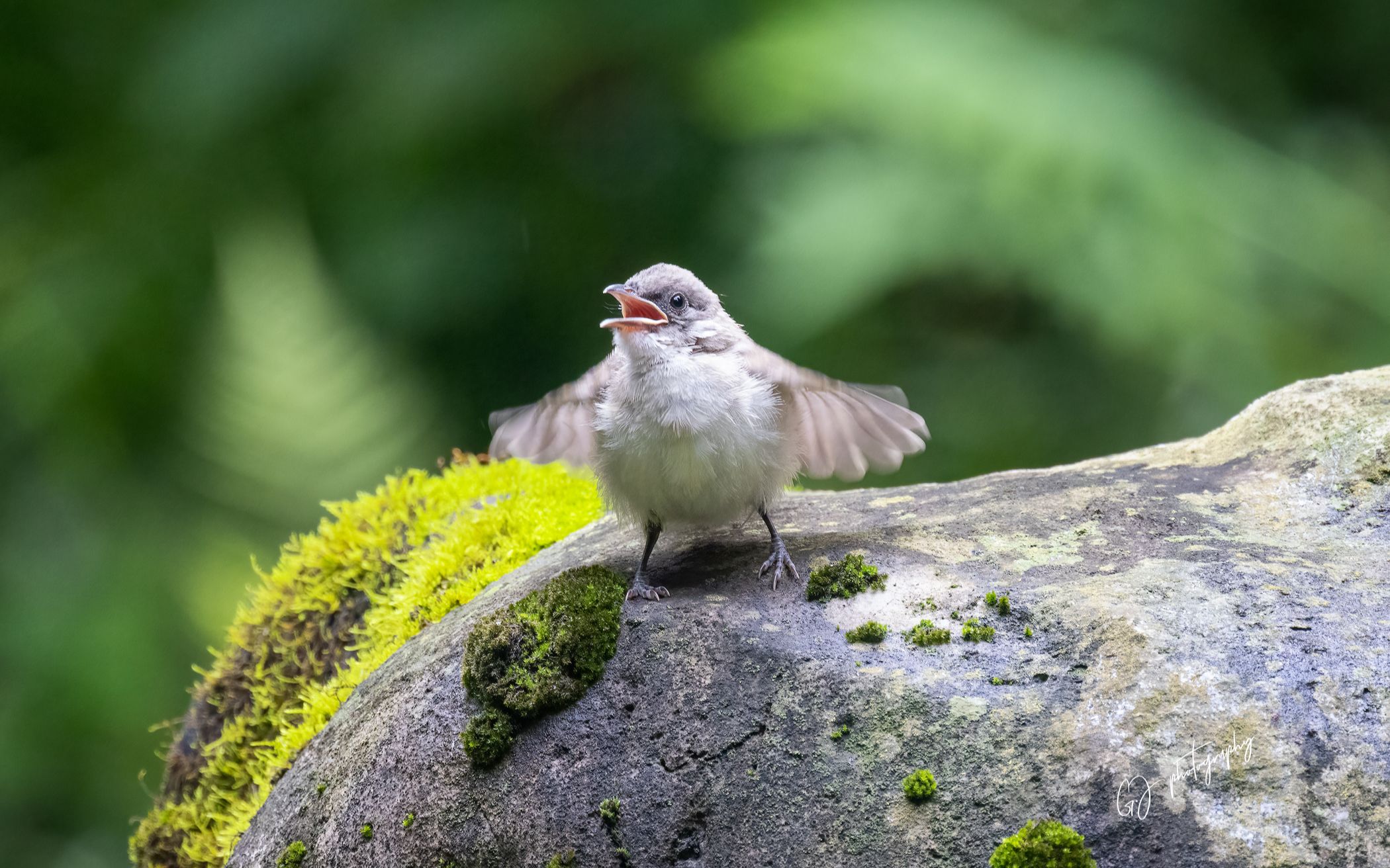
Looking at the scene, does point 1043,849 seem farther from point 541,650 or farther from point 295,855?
point 295,855

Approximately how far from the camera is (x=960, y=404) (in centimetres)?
591

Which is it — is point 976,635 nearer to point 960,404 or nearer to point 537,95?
point 960,404

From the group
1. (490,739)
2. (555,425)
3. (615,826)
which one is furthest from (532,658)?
(555,425)

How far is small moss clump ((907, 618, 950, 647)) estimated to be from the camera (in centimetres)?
282

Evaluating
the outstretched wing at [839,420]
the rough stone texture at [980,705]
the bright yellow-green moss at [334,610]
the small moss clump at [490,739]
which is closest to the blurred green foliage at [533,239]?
the bright yellow-green moss at [334,610]

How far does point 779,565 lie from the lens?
3.24 meters

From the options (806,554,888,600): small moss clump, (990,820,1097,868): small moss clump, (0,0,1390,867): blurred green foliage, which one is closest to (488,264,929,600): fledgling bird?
(806,554,888,600): small moss clump

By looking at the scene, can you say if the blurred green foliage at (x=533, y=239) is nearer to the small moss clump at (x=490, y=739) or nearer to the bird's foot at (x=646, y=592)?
the bird's foot at (x=646, y=592)

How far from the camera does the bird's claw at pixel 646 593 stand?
3.20m

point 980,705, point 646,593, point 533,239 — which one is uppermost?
point 533,239

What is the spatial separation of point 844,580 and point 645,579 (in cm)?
65

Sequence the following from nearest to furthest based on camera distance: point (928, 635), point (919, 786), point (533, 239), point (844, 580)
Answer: point (919, 786) < point (928, 635) < point (844, 580) < point (533, 239)

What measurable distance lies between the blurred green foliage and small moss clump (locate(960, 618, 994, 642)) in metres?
3.13

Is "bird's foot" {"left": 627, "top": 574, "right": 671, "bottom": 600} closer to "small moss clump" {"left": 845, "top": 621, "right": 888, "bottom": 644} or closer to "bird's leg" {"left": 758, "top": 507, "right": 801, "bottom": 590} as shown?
"bird's leg" {"left": 758, "top": 507, "right": 801, "bottom": 590}
